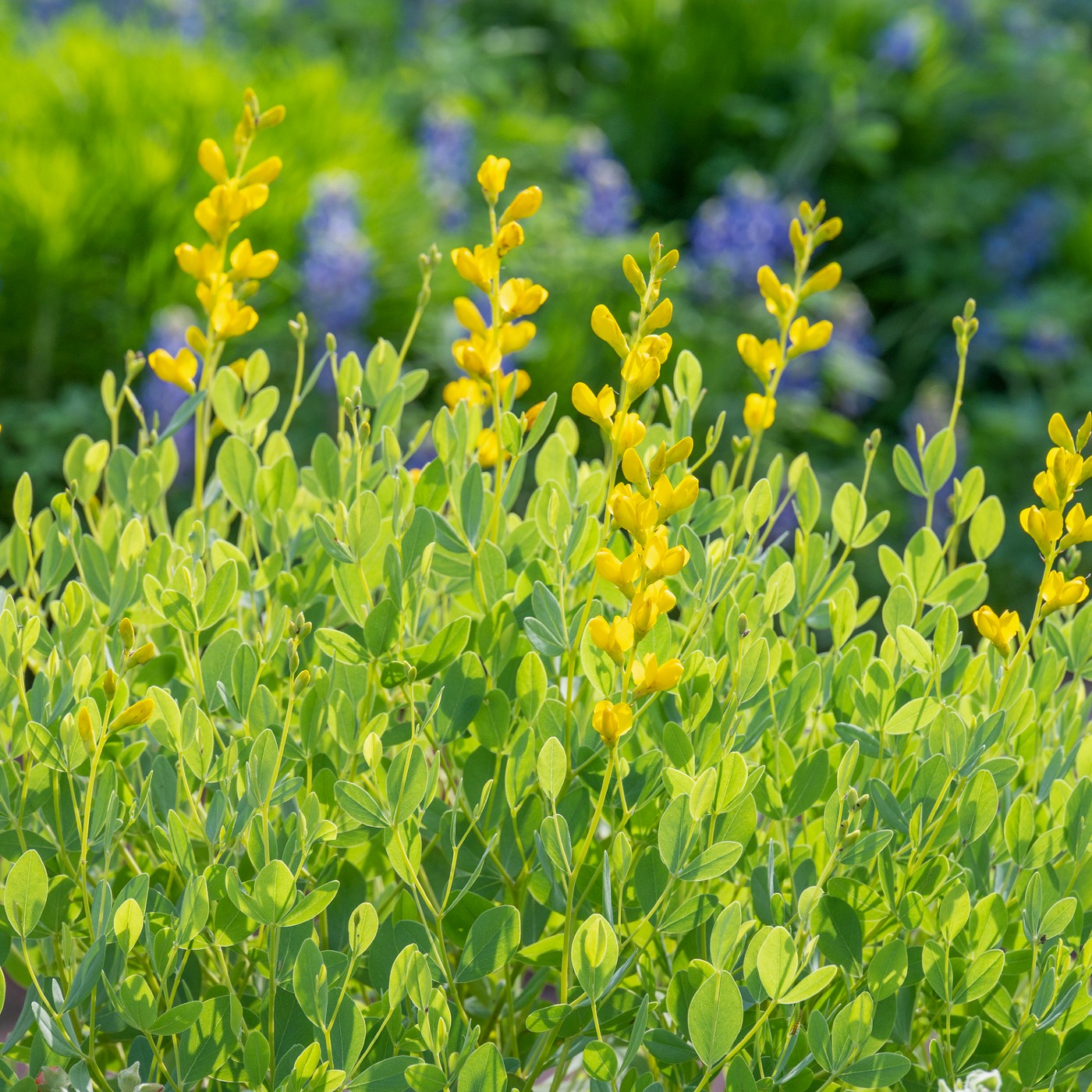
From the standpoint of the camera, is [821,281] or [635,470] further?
[821,281]

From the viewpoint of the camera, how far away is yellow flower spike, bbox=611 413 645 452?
66cm

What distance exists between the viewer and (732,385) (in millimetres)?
3914

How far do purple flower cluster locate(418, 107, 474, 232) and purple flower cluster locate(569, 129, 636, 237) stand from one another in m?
0.36

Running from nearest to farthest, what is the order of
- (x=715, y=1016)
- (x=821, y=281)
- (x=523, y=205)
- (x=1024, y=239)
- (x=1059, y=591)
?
(x=715, y=1016), (x=1059, y=591), (x=523, y=205), (x=821, y=281), (x=1024, y=239)

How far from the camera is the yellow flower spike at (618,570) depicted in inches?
25.0

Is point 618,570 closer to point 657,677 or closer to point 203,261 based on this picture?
point 657,677

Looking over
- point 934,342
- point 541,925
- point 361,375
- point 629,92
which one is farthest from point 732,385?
point 541,925

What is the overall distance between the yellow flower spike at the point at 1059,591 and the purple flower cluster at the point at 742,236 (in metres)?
3.24

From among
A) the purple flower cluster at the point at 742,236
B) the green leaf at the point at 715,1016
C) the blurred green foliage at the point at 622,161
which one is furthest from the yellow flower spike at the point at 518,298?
the purple flower cluster at the point at 742,236

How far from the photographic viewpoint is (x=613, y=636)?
632 millimetres

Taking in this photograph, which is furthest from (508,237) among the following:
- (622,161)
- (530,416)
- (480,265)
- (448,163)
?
(622,161)

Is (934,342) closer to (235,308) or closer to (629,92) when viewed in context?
(629,92)

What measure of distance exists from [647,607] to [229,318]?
0.46 m

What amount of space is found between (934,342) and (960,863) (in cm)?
430
